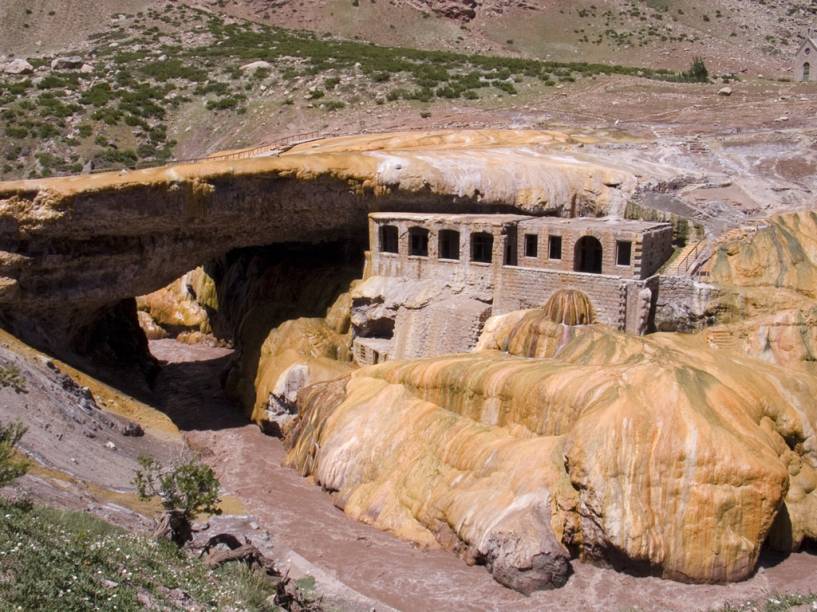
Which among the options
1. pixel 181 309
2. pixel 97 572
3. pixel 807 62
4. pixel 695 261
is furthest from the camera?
pixel 807 62

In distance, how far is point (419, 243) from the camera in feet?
118

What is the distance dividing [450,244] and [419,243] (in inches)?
48.6

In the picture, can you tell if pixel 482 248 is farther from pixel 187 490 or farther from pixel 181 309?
pixel 181 309

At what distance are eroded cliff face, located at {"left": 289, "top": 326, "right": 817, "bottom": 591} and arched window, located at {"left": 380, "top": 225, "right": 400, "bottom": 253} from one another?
7.48 metres

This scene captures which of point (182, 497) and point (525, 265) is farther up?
point (525, 265)

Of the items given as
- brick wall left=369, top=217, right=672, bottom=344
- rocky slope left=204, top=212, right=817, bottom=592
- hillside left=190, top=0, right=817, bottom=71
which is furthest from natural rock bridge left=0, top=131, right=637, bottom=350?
hillside left=190, top=0, right=817, bottom=71

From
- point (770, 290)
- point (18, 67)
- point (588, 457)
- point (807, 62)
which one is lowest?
point (588, 457)

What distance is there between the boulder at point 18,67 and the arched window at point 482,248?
45816mm

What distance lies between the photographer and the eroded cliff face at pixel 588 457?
866 inches

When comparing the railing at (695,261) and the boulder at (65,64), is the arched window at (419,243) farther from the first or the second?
the boulder at (65,64)

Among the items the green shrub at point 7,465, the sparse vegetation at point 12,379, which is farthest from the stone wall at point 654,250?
the green shrub at point 7,465

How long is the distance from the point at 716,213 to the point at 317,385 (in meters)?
16.0

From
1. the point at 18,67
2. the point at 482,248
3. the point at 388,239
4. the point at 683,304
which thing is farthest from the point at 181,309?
the point at 18,67

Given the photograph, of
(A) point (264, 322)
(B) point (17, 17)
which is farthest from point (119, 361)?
(B) point (17, 17)
